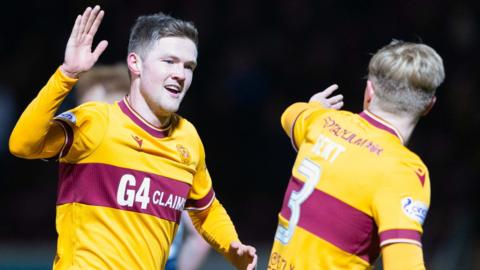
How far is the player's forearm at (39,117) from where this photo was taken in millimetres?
3824

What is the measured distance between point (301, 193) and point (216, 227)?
0.85 m

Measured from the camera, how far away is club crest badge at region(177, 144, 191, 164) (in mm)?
4410

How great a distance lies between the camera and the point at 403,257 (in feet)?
11.6

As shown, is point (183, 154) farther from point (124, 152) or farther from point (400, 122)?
point (400, 122)

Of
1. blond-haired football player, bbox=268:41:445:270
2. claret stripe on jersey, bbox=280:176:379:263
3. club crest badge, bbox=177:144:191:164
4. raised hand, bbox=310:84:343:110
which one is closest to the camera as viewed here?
blond-haired football player, bbox=268:41:445:270

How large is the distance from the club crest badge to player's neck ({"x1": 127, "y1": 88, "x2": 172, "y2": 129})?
138mm

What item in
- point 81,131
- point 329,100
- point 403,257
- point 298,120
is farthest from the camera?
point 329,100

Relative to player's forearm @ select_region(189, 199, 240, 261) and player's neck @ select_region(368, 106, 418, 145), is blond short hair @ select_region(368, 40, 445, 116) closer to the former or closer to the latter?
player's neck @ select_region(368, 106, 418, 145)

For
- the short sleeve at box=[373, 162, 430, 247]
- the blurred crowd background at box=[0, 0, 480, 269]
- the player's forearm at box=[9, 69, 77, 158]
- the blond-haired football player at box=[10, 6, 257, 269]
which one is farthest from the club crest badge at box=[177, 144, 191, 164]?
the blurred crowd background at box=[0, 0, 480, 269]

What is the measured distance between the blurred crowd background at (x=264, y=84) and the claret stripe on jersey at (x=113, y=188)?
461 cm

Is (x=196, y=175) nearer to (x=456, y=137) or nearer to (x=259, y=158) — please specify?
(x=259, y=158)

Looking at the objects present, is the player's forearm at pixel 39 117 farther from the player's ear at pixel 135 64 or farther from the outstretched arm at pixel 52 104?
the player's ear at pixel 135 64

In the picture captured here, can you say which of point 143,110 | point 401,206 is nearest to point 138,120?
point 143,110

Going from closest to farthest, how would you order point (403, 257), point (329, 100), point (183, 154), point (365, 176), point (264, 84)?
point (403, 257), point (365, 176), point (183, 154), point (329, 100), point (264, 84)
